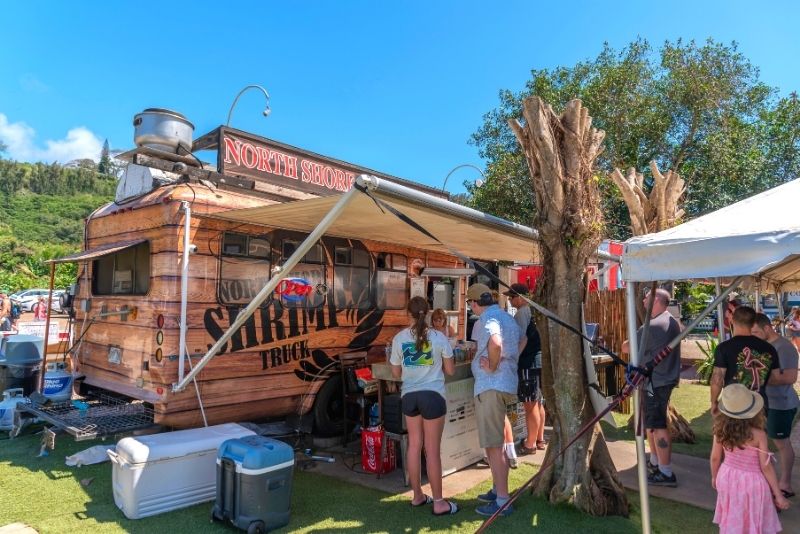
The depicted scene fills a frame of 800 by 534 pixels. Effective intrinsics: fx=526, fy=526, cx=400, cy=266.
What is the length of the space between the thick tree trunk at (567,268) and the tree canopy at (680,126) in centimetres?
1085

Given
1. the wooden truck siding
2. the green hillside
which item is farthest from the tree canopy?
the green hillside

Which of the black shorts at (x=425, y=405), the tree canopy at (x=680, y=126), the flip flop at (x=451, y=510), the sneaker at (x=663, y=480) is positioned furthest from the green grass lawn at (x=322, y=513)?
the tree canopy at (x=680, y=126)

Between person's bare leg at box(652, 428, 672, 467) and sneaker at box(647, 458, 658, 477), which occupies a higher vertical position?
person's bare leg at box(652, 428, 672, 467)

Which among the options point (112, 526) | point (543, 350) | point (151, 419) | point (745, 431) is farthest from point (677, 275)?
point (151, 419)

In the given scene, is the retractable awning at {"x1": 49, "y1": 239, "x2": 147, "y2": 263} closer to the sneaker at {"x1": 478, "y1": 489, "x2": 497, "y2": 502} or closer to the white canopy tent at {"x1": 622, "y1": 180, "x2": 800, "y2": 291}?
the sneaker at {"x1": 478, "y1": 489, "x2": 497, "y2": 502}

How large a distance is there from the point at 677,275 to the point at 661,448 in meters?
2.22

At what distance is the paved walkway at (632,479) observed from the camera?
14.1ft

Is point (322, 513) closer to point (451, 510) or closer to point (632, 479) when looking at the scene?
point (451, 510)

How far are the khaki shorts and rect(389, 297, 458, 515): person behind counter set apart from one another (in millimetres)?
324

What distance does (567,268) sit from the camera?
164 inches

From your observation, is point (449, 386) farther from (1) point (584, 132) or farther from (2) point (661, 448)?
(1) point (584, 132)

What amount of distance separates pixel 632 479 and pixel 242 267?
13.9ft

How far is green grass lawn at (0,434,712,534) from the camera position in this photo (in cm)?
369

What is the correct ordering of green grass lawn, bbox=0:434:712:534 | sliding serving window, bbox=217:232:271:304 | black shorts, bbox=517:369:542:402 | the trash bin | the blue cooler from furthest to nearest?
the trash bin < black shorts, bbox=517:369:542:402 < sliding serving window, bbox=217:232:271:304 < green grass lawn, bbox=0:434:712:534 < the blue cooler
